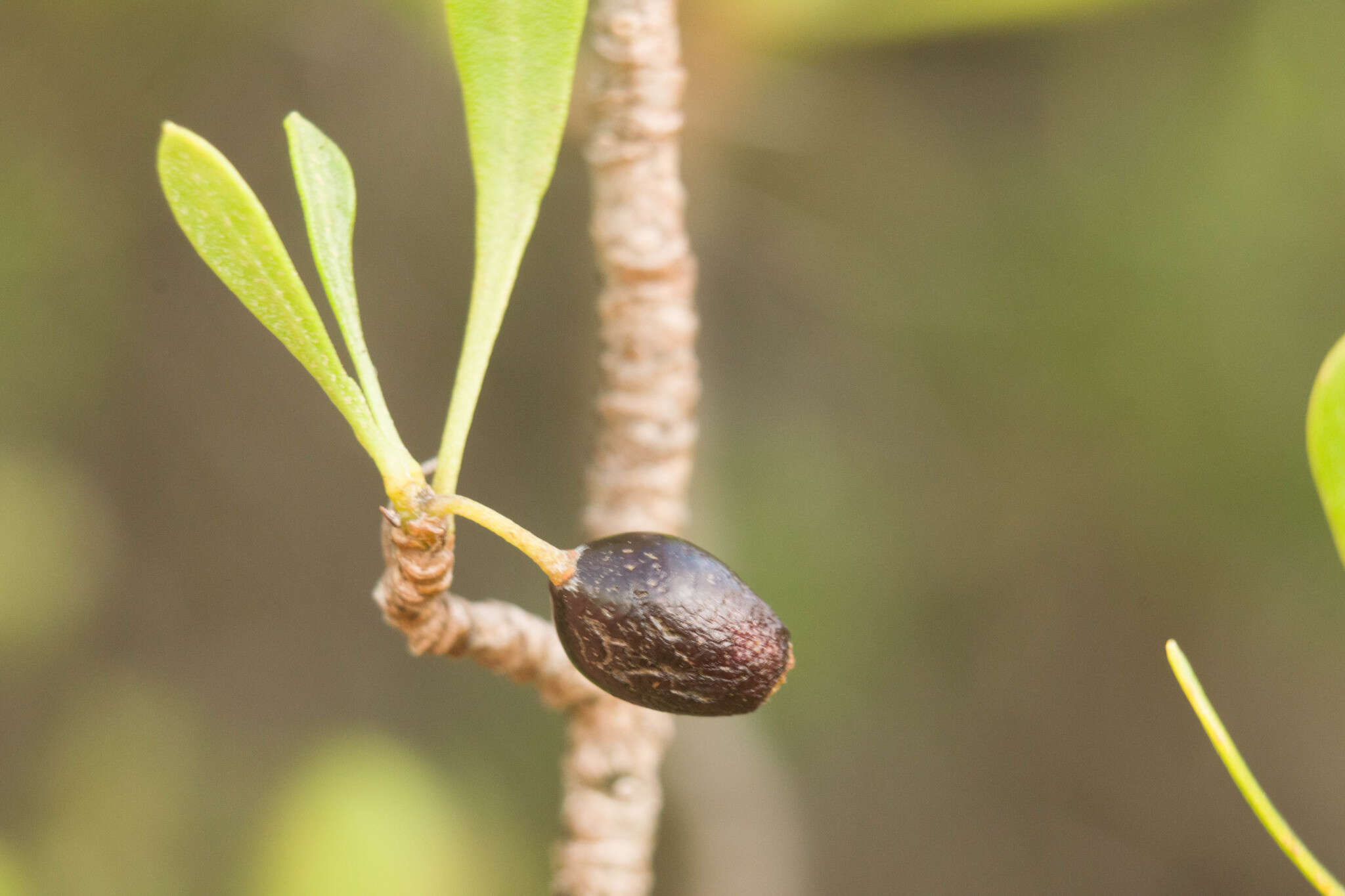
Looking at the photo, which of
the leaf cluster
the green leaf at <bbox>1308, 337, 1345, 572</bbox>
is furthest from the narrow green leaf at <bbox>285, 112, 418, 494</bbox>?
the green leaf at <bbox>1308, 337, 1345, 572</bbox>

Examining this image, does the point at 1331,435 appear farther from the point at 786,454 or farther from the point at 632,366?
the point at 786,454

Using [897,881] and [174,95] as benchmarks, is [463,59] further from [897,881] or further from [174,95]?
[897,881]

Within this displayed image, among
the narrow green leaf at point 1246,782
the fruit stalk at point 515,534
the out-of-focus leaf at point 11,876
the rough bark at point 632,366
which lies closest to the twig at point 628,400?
the rough bark at point 632,366

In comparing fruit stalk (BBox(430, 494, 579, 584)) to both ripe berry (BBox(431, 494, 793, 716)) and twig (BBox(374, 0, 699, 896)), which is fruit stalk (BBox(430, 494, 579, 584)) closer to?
ripe berry (BBox(431, 494, 793, 716))

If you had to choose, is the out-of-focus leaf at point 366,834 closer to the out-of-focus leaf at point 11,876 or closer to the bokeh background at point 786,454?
the bokeh background at point 786,454

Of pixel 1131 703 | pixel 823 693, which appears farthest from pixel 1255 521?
pixel 823 693

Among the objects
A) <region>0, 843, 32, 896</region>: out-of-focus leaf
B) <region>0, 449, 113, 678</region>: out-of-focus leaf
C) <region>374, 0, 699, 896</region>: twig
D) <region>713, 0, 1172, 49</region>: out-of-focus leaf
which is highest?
<region>713, 0, 1172, 49</region>: out-of-focus leaf

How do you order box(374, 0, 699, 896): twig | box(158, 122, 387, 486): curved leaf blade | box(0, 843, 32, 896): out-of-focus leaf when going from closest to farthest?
1. box(158, 122, 387, 486): curved leaf blade
2. box(374, 0, 699, 896): twig
3. box(0, 843, 32, 896): out-of-focus leaf
